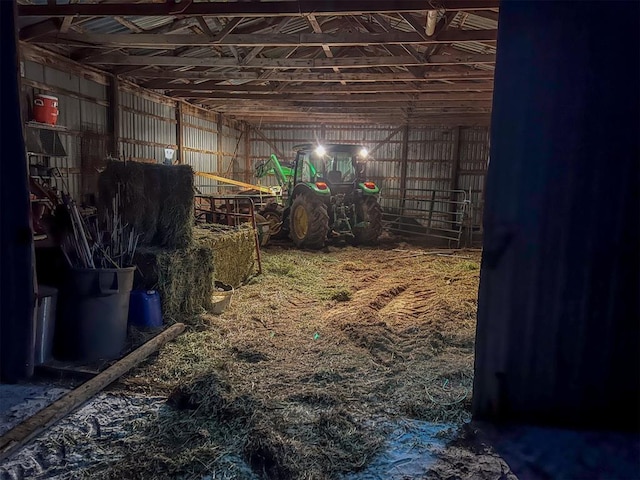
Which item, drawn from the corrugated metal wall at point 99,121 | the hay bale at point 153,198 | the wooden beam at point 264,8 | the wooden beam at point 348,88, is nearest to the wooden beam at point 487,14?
the wooden beam at point 264,8

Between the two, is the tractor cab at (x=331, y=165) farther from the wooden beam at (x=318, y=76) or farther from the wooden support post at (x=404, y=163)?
the wooden support post at (x=404, y=163)

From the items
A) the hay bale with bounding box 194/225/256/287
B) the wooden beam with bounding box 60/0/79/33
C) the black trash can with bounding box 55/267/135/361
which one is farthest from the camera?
the hay bale with bounding box 194/225/256/287

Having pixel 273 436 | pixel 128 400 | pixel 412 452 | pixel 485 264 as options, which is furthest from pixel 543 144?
pixel 128 400

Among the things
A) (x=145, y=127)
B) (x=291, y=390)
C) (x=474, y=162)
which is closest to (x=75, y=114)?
(x=145, y=127)

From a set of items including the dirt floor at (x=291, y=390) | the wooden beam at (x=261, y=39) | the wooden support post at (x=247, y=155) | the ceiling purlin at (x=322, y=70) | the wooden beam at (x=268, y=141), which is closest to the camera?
the dirt floor at (x=291, y=390)

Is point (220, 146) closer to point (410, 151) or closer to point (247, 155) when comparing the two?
point (247, 155)

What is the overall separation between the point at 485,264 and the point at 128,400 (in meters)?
2.45

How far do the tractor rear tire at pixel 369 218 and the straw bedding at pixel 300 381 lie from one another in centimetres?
385

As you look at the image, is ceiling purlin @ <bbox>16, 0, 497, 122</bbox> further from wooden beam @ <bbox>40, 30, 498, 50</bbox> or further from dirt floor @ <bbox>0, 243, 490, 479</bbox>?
dirt floor @ <bbox>0, 243, 490, 479</bbox>

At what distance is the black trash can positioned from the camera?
3678 mm

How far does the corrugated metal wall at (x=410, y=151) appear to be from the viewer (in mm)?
14172

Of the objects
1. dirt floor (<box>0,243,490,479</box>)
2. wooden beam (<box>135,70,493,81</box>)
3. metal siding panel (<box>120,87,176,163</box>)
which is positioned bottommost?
dirt floor (<box>0,243,490,479</box>)

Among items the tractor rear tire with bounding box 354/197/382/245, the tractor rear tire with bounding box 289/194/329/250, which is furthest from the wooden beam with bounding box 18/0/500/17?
the tractor rear tire with bounding box 354/197/382/245

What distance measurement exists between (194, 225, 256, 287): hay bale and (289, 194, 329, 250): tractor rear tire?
2.38m
